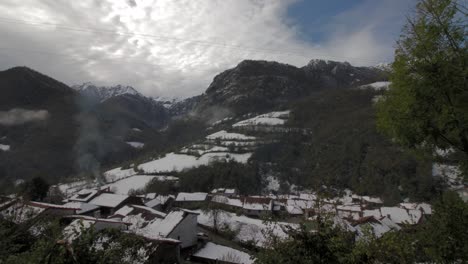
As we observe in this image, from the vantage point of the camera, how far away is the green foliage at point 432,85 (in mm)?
5945

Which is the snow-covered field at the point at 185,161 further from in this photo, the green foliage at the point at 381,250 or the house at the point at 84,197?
the green foliage at the point at 381,250

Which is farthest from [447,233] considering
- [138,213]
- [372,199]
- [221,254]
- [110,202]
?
[372,199]

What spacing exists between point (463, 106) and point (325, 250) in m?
4.58

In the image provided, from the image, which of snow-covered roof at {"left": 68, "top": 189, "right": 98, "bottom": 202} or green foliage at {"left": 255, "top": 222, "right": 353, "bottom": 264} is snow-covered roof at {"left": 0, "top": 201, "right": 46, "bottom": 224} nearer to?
green foliage at {"left": 255, "top": 222, "right": 353, "bottom": 264}

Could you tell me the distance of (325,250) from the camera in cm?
542

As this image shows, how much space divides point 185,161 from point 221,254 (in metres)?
91.9

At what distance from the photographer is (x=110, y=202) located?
153 feet

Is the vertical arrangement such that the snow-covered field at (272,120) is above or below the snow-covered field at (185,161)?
above

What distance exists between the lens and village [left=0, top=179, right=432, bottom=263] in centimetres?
691

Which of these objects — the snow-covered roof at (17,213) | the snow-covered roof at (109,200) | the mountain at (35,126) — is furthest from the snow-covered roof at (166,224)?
the mountain at (35,126)

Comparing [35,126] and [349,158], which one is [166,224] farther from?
[35,126]

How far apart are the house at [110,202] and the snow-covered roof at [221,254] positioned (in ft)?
78.6

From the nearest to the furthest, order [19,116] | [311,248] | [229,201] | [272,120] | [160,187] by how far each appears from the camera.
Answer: [311,248] → [229,201] → [160,187] → [19,116] → [272,120]

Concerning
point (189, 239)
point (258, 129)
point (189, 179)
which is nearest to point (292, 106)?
point (258, 129)
